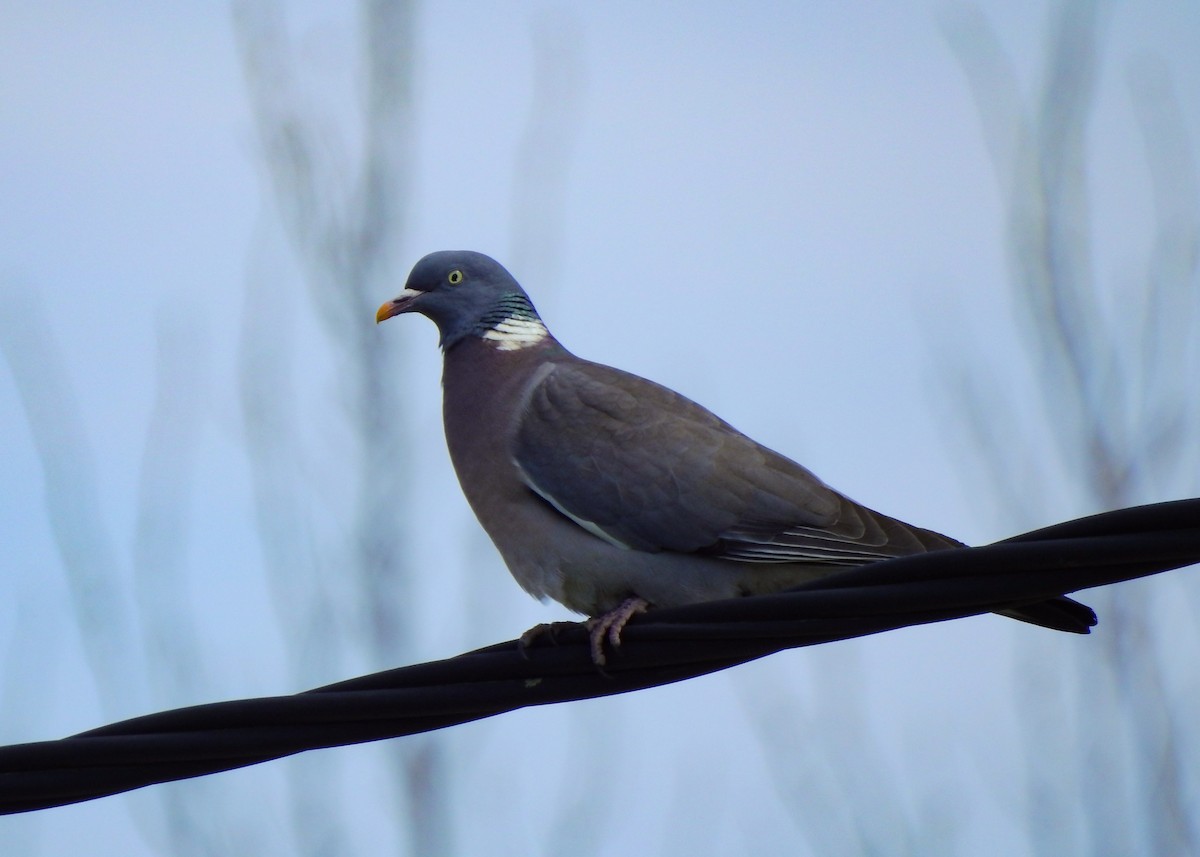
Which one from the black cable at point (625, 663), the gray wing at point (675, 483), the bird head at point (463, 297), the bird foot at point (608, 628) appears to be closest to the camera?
the black cable at point (625, 663)

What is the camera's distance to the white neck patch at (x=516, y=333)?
4.94 m

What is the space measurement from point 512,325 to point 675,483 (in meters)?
1.27

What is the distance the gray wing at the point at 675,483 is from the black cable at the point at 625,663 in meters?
1.12

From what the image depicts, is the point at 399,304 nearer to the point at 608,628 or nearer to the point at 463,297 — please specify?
the point at 463,297

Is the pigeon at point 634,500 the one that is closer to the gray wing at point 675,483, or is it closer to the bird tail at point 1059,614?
the gray wing at point 675,483

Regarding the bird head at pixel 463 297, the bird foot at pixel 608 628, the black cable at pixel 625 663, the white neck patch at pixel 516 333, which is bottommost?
the black cable at pixel 625 663

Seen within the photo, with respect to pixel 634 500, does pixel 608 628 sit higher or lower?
lower

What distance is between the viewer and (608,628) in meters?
3.04

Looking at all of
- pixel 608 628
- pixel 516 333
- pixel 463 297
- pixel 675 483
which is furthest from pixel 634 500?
pixel 463 297

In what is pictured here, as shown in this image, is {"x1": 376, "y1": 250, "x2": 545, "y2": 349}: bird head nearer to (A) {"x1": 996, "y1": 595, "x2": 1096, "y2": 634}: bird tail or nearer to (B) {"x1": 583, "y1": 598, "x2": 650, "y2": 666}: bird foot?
(B) {"x1": 583, "y1": 598, "x2": 650, "y2": 666}: bird foot

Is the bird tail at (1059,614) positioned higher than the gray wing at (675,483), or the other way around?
the gray wing at (675,483)

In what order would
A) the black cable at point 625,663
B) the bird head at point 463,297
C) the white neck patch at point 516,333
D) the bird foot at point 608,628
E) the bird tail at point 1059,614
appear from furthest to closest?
the bird head at point 463,297, the white neck patch at point 516,333, the bird tail at point 1059,614, the bird foot at point 608,628, the black cable at point 625,663

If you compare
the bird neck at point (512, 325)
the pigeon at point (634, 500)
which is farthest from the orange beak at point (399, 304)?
the pigeon at point (634, 500)

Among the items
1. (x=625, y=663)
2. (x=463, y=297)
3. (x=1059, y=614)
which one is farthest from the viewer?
(x=463, y=297)
